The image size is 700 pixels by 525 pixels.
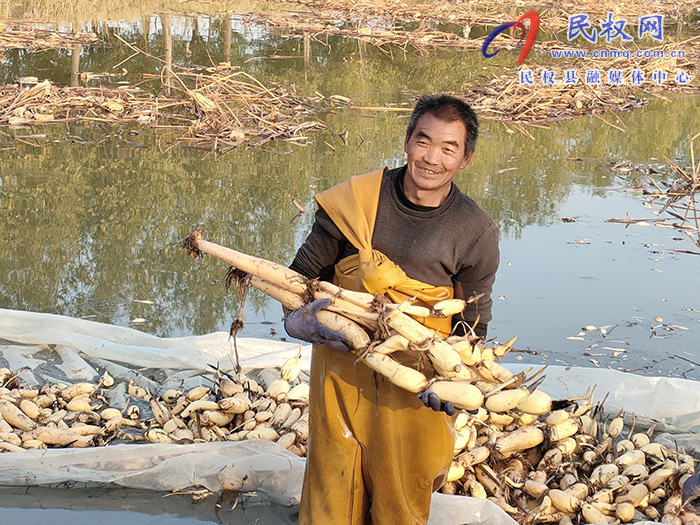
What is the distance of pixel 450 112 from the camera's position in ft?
5.76

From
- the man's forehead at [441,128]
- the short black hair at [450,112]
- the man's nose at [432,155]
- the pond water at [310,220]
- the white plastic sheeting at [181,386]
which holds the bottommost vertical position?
the white plastic sheeting at [181,386]

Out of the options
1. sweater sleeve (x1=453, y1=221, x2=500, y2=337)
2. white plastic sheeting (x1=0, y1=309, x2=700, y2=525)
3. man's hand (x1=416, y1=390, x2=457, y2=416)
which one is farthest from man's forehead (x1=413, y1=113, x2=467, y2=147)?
white plastic sheeting (x1=0, y1=309, x2=700, y2=525)

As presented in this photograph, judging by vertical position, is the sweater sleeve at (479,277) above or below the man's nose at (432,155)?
below

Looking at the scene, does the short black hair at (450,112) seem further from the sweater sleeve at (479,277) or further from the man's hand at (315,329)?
the man's hand at (315,329)

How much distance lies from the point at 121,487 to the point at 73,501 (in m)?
0.15

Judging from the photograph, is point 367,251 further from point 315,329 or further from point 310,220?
point 310,220

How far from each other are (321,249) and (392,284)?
→ 22 centimetres

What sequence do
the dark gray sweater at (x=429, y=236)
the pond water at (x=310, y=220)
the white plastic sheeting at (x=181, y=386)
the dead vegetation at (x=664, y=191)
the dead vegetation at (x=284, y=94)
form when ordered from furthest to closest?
the dead vegetation at (x=284, y=94), the dead vegetation at (x=664, y=191), the pond water at (x=310, y=220), the white plastic sheeting at (x=181, y=386), the dark gray sweater at (x=429, y=236)

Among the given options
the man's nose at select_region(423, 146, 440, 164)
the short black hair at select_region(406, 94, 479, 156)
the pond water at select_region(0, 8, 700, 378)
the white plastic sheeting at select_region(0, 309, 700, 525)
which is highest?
the short black hair at select_region(406, 94, 479, 156)

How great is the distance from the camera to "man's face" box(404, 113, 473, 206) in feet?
5.75

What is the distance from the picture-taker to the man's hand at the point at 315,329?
70.3 inches

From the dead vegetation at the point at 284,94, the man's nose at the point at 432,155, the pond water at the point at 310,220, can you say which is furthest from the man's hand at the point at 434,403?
the dead vegetation at the point at 284,94

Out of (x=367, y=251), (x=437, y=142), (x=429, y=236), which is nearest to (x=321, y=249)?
(x=367, y=251)

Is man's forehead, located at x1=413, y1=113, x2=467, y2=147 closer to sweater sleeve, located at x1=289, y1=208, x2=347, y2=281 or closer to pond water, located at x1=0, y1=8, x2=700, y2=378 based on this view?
sweater sleeve, located at x1=289, y1=208, x2=347, y2=281
